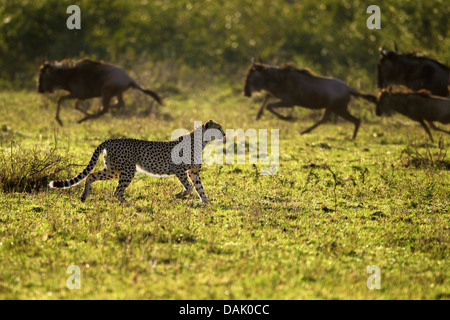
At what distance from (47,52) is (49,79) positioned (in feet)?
30.3

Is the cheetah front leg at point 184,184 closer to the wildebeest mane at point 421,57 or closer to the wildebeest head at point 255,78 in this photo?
the wildebeest head at point 255,78

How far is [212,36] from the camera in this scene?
2800 cm

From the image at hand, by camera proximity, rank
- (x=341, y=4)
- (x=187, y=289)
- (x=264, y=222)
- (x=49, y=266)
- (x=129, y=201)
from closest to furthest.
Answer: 1. (x=187, y=289)
2. (x=49, y=266)
3. (x=264, y=222)
4. (x=129, y=201)
5. (x=341, y=4)

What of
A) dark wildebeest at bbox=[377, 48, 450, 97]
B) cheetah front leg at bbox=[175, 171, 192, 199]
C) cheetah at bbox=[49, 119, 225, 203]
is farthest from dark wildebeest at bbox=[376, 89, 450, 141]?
Answer: cheetah front leg at bbox=[175, 171, 192, 199]

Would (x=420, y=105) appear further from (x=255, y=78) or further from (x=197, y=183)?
(x=197, y=183)

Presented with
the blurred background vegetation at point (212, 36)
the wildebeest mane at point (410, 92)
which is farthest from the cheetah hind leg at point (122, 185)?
the blurred background vegetation at point (212, 36)

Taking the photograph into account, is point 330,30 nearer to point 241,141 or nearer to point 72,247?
point 241,141

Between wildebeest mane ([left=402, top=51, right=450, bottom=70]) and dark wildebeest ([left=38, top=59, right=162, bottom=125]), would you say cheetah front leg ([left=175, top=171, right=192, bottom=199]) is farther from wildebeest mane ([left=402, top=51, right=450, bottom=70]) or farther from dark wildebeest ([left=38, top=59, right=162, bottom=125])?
wildebeest mane ([left=402, top=51, right=450, bottom=70])

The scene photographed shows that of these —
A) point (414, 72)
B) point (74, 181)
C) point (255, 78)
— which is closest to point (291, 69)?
point (255, 78)

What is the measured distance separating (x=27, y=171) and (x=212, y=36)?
19489mm

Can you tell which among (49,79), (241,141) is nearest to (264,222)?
(241,141)

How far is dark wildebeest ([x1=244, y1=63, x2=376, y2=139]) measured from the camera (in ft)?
52.8

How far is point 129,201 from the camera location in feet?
29.7

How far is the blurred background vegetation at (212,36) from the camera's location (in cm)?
2364
